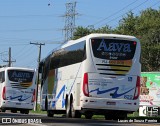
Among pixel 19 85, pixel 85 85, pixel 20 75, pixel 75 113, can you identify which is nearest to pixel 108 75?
pixel 85 85

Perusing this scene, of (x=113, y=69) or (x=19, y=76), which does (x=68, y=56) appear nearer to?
(x=113, y=69)

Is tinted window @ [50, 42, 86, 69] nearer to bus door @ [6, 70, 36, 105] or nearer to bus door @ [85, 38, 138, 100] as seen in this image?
bus door @ [85, 38, 138, 100]

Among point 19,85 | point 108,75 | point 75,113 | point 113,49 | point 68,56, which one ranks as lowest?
point 75,113

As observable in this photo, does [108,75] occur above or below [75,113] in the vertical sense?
above

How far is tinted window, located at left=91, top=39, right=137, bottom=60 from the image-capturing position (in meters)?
25.2

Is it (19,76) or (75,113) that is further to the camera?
(19,76)

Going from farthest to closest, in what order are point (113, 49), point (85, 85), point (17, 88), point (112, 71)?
point (17, 88) < point (113, 49) < point (112, 71) < point (85, 85)

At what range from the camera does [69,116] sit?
92.4ft

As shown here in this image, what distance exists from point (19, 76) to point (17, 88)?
98 centimetres

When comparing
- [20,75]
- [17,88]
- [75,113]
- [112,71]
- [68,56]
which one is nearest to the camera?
[112,71]

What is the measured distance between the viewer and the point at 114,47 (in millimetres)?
25391

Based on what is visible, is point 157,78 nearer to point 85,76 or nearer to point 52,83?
point 52,83

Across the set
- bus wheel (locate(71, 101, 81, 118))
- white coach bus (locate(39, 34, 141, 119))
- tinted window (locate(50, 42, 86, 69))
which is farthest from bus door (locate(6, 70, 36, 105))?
white coach bus (locate(39, 34, 141, 119))

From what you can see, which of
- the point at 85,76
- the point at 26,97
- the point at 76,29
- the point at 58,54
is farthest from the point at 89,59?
the point at 76,29
